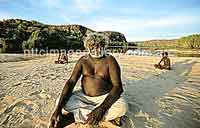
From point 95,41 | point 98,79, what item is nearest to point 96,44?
point 95,41

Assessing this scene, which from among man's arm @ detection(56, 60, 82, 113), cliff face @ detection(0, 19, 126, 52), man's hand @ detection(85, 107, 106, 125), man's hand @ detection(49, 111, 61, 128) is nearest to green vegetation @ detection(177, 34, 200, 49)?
cliff face @ detection(0, 19, 126, 52)

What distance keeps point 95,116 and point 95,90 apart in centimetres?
58

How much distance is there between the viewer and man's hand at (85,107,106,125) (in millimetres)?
4480

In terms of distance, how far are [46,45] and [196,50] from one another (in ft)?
40.2

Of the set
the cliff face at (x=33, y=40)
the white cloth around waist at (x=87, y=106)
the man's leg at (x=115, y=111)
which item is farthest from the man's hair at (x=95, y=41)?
the cliff face at (x=33, y=40)

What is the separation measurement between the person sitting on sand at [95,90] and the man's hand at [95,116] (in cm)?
1

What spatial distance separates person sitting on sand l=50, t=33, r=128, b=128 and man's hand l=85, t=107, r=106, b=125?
0.05 ft

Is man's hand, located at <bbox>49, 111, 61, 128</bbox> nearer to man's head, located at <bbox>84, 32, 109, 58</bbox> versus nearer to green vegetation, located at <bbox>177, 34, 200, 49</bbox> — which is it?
man's head, located at <bbox>84, 32, 109, 58</bbox>

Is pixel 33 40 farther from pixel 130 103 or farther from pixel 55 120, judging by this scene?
pixel 55 120

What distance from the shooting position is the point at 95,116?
4.50 metres

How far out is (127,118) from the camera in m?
→ 5.39

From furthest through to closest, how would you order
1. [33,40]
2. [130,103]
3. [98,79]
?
[33,40] → [130,103] → [98,79]

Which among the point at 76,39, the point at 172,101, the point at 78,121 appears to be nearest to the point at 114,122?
the point at 78,121

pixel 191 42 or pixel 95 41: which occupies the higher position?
pixel 95 41
